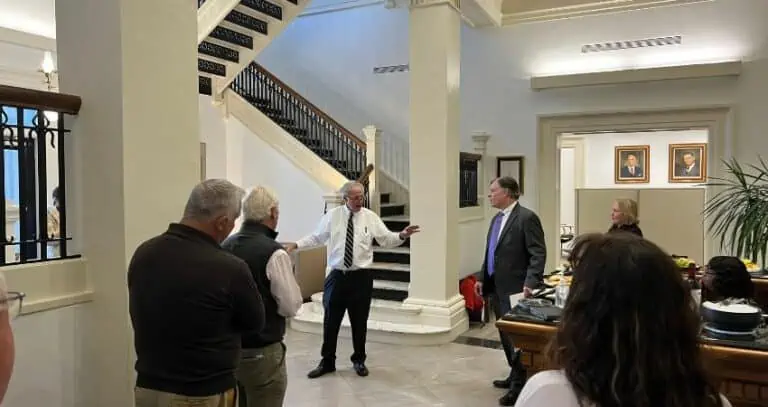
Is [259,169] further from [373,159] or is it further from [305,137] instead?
[373,159]

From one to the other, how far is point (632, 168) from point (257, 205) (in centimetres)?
1140

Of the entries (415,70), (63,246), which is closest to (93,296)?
(63,246)

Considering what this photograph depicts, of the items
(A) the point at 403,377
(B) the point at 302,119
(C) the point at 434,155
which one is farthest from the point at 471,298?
(B) the point at 302,119

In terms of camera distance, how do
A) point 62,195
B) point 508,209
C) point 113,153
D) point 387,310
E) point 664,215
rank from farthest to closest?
point 664,215 < point 387,310 < point 508,209 < point 62,195 < point 113,153

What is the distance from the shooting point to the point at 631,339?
97 centimetres

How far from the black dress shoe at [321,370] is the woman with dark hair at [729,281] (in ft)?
9.37

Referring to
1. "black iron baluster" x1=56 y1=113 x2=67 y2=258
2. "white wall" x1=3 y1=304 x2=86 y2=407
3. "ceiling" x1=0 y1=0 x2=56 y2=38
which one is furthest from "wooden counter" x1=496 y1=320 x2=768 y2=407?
"ceiling" x1=0 y1=0 x2=56 y2=38

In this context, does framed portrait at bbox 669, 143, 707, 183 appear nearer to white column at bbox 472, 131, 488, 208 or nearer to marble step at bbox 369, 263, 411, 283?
white column at bbox 472, 131, 488, 208

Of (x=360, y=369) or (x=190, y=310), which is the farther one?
(x=360, y=369)

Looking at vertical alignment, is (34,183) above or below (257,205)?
above

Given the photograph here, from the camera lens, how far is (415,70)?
18.5 feet

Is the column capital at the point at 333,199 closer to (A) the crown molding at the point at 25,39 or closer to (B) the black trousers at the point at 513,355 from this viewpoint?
(B) the black trousers at the point at 513,355

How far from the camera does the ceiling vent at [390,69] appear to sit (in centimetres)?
845

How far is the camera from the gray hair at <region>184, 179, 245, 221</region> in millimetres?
1943
